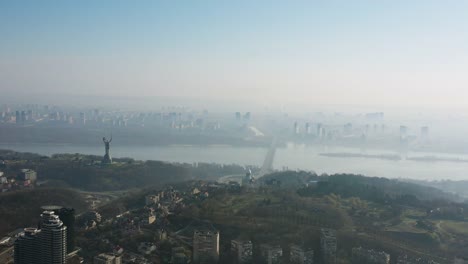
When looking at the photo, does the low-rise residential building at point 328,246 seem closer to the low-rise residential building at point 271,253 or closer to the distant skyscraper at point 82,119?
the low-rise residential building at point 271,253

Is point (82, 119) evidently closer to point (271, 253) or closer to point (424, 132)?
point (424, 132)

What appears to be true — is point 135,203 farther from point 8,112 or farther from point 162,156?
point 8,112

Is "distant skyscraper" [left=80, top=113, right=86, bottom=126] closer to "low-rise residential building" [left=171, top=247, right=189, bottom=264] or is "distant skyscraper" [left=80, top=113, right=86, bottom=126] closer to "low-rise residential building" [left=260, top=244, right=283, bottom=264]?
"low-rise residential building" [left=171, top=247, right=189, bottom=264]

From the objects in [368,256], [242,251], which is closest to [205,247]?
[242,251]

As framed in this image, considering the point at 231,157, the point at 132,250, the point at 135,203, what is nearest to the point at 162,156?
the point at 231,157

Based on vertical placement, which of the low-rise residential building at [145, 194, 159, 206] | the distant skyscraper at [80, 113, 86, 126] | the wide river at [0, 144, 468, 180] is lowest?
the wide river at [0, 144, 468, 180]

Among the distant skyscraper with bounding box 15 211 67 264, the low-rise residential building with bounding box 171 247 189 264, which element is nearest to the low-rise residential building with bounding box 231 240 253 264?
the low-rise residential building with bounding box 171 247 189 264
